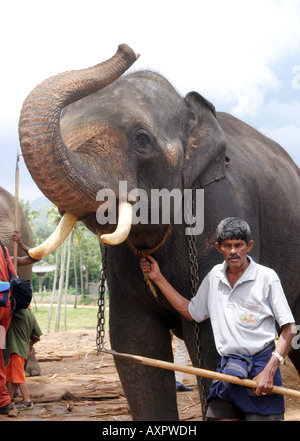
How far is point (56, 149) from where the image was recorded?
296 centimetres

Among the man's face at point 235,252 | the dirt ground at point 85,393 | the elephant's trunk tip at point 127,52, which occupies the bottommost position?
the dirt ground at point 85,393

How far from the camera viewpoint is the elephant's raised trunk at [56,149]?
117 inches

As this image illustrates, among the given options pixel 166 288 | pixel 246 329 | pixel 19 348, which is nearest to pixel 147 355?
pixel 166 288

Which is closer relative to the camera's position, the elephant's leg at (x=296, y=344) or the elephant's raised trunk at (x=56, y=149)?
the elephant's raised trunk at (x=56, y=149)

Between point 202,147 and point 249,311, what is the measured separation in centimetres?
103

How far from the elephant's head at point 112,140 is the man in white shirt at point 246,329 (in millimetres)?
520

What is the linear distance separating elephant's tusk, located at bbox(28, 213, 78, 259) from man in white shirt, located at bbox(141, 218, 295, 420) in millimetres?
741

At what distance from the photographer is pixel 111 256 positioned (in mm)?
4051

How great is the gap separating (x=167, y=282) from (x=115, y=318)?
68cm

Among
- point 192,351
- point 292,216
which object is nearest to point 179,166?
point 192,351

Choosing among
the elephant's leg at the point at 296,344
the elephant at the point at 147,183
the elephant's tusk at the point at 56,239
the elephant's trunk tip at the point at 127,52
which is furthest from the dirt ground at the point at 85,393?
the elephant's trunk tip at the point at 127,52

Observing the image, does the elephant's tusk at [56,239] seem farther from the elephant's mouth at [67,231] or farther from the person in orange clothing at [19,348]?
the person in orange clothing at [19,348]
